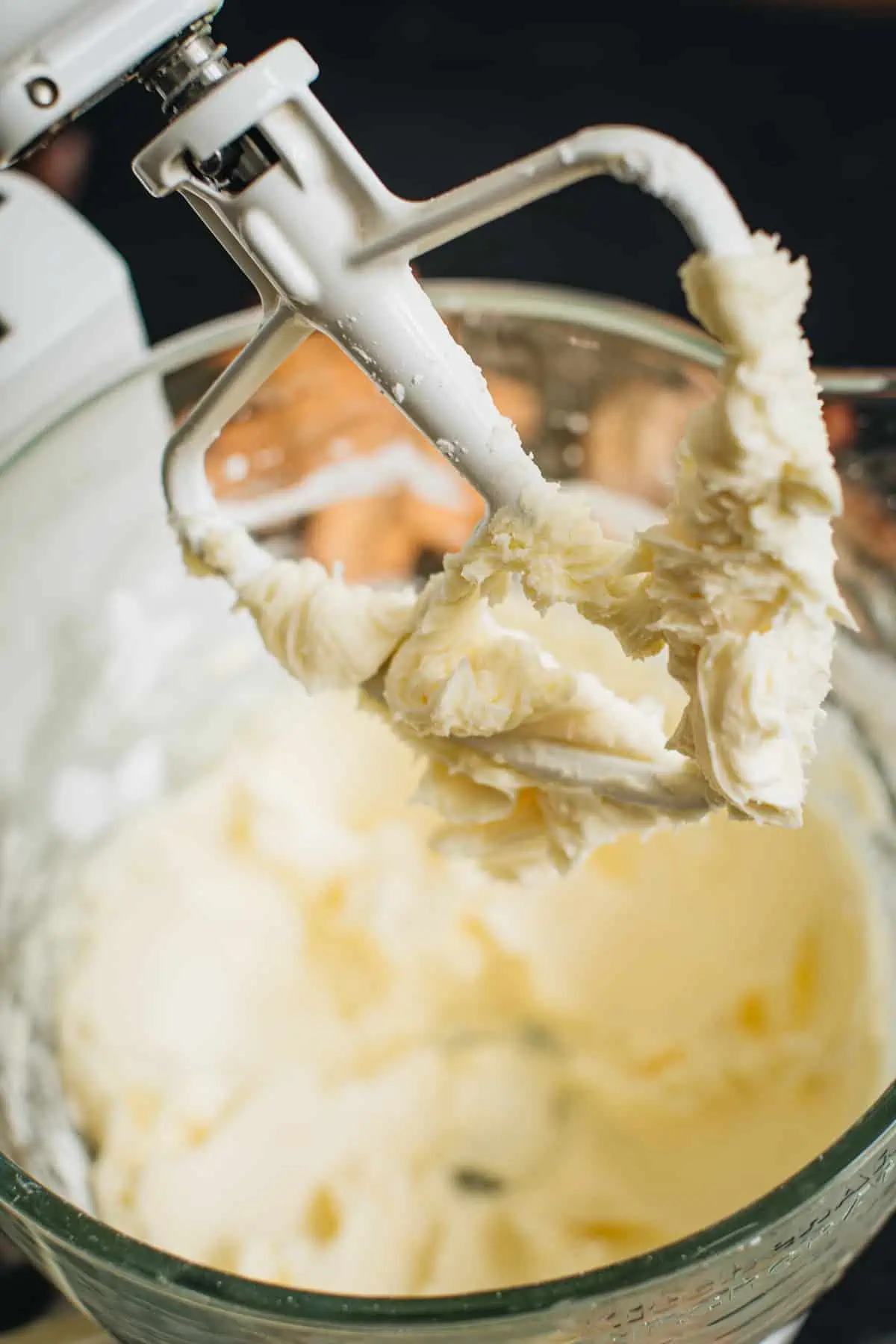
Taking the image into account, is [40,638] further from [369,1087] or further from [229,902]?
[369,1087]

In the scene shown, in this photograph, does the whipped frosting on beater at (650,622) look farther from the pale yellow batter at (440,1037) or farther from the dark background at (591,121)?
the dark background at (591,121)

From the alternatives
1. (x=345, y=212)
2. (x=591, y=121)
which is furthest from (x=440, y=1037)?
(x=591, y=121)

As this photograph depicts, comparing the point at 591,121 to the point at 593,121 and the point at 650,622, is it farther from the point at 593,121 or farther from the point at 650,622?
the point at 650,622

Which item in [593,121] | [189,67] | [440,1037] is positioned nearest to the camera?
[189,67]

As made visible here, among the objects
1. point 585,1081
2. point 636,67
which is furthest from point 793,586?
point 636,67

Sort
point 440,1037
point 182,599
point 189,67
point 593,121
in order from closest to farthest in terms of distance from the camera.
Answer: point 189,67 → point 440,1037 → point 182,599 → point 593,121

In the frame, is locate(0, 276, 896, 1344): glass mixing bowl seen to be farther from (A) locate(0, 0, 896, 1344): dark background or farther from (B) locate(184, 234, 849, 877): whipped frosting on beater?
(A) locate(0, 0, 896, 1344): dark background
